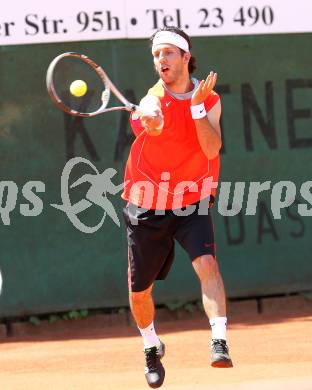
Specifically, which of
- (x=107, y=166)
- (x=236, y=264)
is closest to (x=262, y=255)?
(x=236, y=264)

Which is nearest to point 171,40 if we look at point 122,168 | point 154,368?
point 154,368

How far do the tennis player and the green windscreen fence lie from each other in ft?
10.3

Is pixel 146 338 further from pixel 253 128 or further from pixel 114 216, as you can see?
pixel 253 128

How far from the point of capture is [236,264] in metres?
10.5

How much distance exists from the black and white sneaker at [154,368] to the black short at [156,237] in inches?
16.0

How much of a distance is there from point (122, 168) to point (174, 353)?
6.19 feet

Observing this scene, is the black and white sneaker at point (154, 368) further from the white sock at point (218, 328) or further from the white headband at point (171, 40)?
the white headband at point (171, 40)

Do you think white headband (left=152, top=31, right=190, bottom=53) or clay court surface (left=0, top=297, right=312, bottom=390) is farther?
clay court surface (left=0, top=297, right=312, bottom=390)

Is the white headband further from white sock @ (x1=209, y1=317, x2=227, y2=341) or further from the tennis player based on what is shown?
white sock @ (x1=209, y1=317, x2=227, y2=341)

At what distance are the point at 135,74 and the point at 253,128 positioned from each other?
3.69ft

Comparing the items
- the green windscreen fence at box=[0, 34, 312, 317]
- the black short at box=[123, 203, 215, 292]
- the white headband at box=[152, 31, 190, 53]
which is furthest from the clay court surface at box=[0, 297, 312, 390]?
the white headband at box=[152, 31, 190, 53]

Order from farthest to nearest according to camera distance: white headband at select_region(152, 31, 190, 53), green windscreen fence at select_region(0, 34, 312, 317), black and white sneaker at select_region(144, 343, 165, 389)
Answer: green windscreen fence at select_region(0, 34, 312, 317) < black and white sneaker at select_region(144, 343, 165, 389) < white headband at select_region(152, 31, 190, 53)

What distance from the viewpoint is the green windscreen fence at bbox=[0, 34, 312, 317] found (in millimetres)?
10000

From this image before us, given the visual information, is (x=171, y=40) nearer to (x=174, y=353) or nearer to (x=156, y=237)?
(x=156, y=237)
